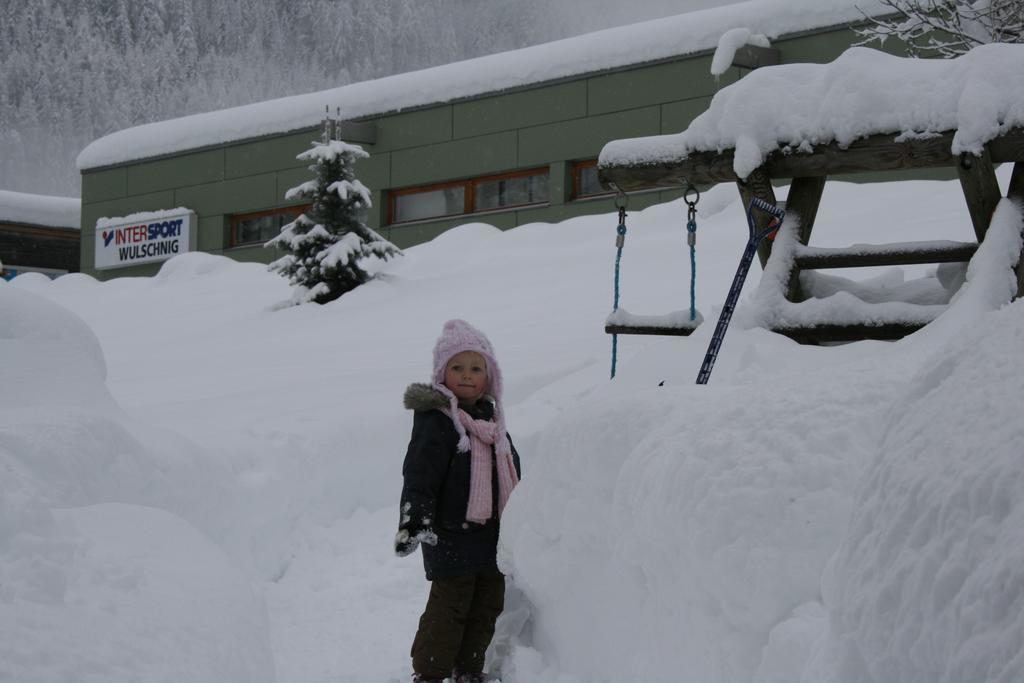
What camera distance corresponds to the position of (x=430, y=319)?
11.2m

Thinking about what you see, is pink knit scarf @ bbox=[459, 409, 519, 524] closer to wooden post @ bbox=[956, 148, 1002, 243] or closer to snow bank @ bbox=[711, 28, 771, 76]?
wooden post @ bbox=[956, 148, 1002, 243]

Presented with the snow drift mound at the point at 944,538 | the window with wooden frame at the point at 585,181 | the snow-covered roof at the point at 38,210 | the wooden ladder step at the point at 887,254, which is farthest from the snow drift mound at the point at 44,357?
the snow-covered roof at the point at 38,210

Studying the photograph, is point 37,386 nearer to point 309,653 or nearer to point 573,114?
point 309,653

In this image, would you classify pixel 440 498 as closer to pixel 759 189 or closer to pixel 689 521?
pixel 689 521

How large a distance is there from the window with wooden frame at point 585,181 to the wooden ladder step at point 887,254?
34.9 feet

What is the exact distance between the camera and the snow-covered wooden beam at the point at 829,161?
219 inches

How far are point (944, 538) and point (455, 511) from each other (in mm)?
3114

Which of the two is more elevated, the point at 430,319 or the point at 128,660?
the point at 430,319

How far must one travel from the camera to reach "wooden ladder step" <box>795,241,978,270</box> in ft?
18.9

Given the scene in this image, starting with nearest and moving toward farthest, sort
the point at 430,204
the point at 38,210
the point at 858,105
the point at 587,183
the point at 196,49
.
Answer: the point at 858,105 < the point at 587,183 < the point at 430,204 < the point at 38,210 < the point at 196,49

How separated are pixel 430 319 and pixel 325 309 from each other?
7.23ft

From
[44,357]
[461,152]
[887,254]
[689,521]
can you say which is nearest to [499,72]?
[461,152]

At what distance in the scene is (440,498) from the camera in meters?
4.39

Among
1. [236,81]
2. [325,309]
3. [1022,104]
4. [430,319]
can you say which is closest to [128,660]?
[1022,104]
